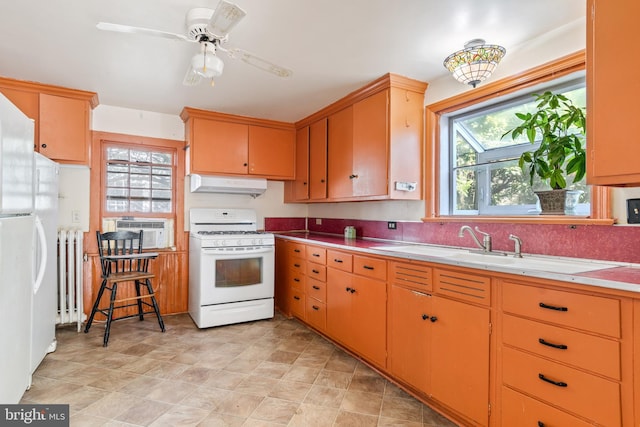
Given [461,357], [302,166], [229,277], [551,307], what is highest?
[302,166]

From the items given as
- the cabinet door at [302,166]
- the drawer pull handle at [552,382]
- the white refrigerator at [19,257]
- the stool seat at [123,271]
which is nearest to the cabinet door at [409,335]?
the drawer pull handle at [552,382]

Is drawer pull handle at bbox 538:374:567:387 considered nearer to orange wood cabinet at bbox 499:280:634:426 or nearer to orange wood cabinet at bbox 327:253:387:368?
orange wood cabinet at bbox 499:280:634:426

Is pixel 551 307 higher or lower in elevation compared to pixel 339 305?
higher

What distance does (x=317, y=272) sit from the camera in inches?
125

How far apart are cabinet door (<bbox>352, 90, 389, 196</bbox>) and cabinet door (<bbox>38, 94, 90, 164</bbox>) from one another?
2505 mm

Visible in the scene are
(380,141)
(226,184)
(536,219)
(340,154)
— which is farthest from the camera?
(226,184)

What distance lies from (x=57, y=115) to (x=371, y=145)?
280 centimetres

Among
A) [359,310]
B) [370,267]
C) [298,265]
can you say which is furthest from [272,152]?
[359,310]

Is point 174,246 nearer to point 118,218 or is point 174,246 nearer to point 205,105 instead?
point 118,218

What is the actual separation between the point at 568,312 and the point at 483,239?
96cm

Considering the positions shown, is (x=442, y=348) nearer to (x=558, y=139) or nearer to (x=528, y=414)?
(x=528, y=414)

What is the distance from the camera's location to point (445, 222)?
2.62m

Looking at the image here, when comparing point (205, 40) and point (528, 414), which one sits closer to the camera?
point (528, 414)

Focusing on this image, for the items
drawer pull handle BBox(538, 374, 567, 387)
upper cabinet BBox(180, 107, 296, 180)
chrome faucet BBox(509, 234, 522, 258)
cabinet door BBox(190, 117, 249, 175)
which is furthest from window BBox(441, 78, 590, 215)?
cabinet door BBox(190, 117, 249, 175)
